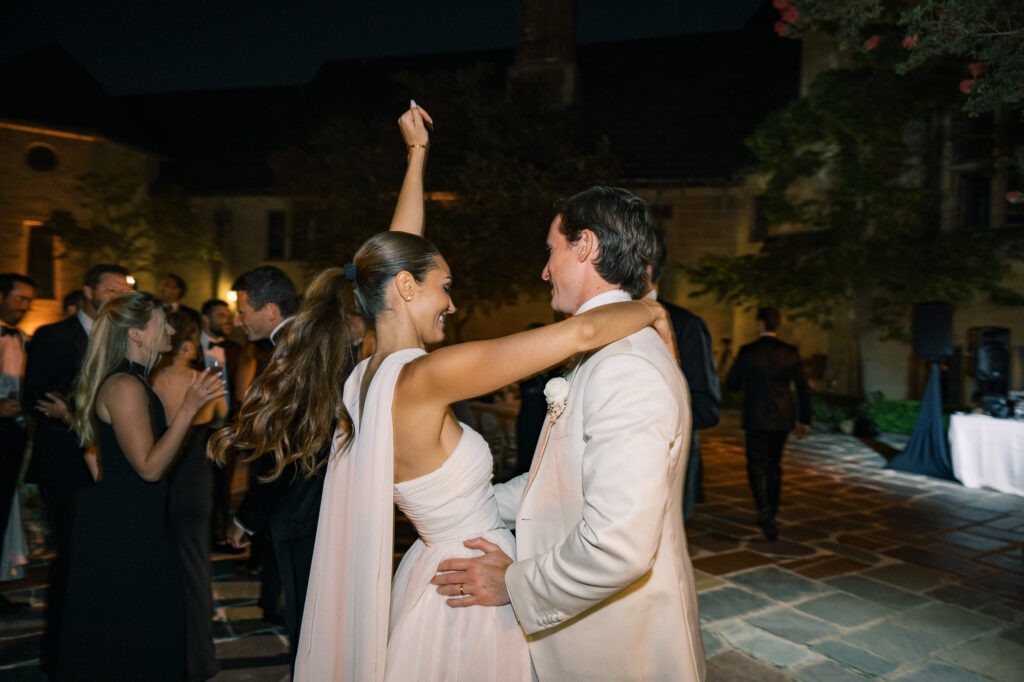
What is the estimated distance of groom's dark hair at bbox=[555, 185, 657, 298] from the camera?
1970 millimetres

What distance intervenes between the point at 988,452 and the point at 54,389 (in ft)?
33.5

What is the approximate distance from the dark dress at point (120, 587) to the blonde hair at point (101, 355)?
67mm

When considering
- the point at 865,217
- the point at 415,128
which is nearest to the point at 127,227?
the point at 865,217

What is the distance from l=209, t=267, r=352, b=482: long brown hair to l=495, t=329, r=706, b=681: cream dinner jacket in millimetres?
830

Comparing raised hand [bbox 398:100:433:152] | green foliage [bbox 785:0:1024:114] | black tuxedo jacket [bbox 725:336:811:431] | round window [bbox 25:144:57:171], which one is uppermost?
round window [bbox 25:144:57:171]

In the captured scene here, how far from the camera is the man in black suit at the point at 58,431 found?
3.81m

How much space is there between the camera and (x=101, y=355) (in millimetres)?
2982

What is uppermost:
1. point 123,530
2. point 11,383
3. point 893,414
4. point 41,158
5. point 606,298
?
point 41,158

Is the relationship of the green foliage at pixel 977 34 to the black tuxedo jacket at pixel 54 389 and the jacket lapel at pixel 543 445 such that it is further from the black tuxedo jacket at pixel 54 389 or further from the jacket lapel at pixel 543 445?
the black tuxedo jacket at pixel 54 389

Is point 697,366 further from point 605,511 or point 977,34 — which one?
point 605,511

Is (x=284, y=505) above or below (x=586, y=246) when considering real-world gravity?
below

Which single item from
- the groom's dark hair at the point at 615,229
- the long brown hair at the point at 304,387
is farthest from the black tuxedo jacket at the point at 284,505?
the groom's dark hair at the point at 615,229

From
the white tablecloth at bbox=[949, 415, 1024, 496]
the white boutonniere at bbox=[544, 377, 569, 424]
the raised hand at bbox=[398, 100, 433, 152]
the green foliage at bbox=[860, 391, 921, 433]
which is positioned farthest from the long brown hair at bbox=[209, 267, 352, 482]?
the green foliage at bbox=[860, 391, 921, 433]

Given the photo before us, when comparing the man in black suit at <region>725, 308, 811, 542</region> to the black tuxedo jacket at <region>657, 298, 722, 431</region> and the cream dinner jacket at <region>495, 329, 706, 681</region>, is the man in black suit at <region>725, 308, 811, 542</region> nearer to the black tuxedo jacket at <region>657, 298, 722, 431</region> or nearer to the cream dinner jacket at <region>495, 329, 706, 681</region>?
the black tuxedo jacket at <region>657, 298, 722, 431</region>
